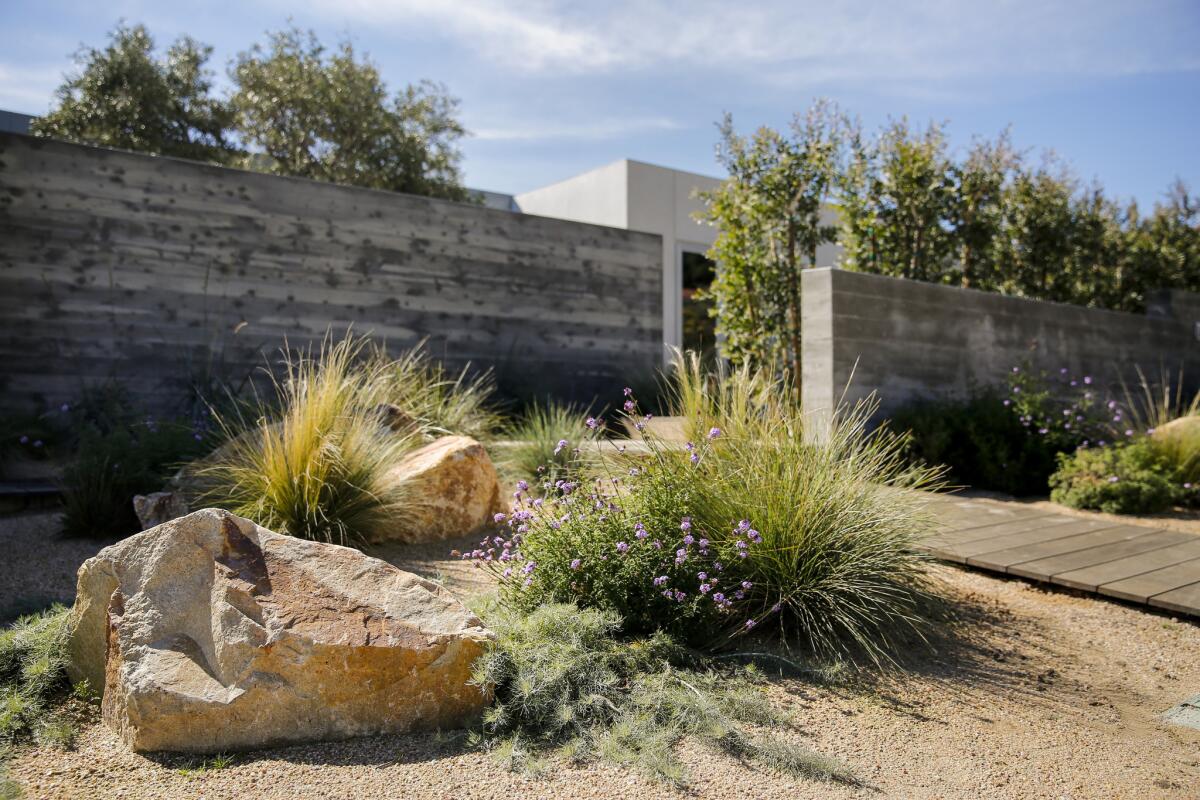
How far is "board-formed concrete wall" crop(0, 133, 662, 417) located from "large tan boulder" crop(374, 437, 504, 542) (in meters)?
2.11

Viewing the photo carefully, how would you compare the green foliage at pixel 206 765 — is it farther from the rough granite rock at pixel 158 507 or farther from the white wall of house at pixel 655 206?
the white wall of house at pixel 655 206

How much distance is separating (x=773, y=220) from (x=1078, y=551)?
13.2 feet

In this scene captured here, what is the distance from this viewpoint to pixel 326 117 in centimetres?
1362

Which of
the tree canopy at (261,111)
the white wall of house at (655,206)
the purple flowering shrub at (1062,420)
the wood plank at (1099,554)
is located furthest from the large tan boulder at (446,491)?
the tree canopy at (261,111)

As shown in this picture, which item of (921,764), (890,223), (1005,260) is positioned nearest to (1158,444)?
(890,223)

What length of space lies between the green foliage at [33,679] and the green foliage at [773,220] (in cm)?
556

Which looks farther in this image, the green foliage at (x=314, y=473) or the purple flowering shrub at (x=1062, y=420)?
the purple flowering shrub at (x=1062, y=420)

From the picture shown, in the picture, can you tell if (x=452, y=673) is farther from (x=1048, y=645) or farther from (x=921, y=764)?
(x=1048, y=645)

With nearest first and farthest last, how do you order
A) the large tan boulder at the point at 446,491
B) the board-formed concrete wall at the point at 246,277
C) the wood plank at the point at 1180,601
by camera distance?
the wood plank at the point at 1180,601
the large tan boulder at the point at 446,491
the board-formed concrete wall at the point at 246,277

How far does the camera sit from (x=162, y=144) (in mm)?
13500

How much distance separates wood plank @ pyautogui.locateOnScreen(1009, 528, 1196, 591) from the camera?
364 centimetres

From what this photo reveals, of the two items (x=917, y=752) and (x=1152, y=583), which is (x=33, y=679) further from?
(x=1152, y=583)

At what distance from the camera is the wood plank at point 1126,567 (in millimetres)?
3494

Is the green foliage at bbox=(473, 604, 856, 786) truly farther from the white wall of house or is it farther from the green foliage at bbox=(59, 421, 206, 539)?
the white wall of house
